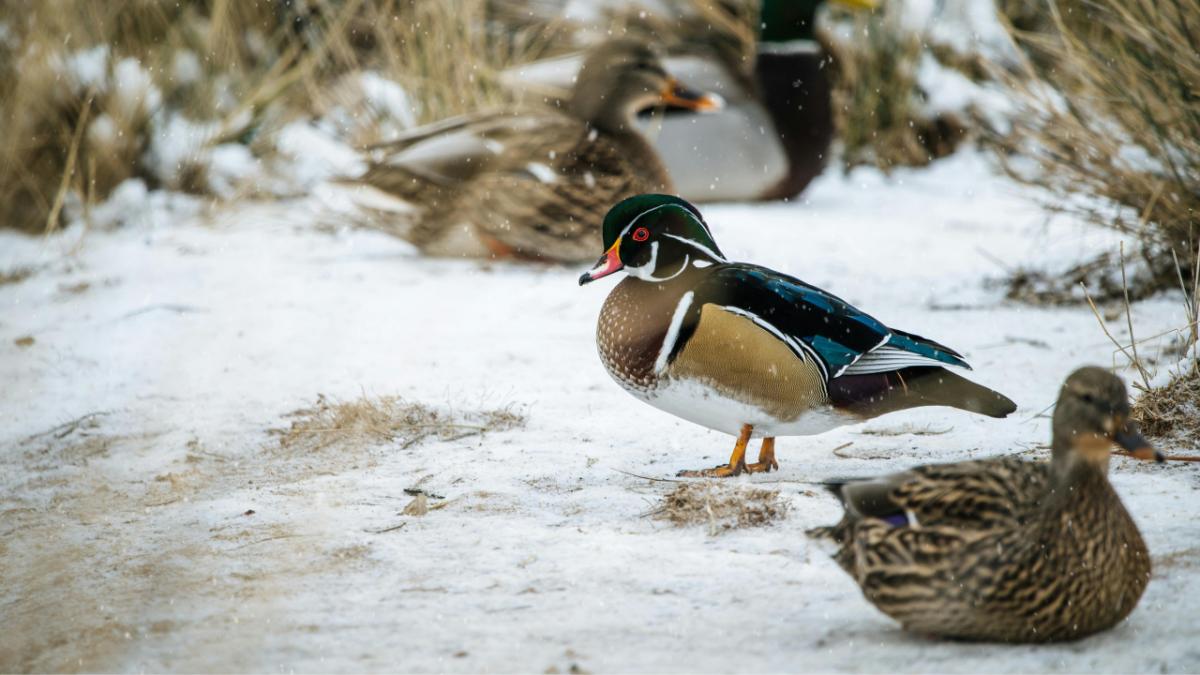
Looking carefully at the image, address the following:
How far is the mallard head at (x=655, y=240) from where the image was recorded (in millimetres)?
3582

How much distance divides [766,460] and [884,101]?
17.6ft

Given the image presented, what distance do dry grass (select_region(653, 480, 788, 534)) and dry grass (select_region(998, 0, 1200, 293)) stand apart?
1.79 meters

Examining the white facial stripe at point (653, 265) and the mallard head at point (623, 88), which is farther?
the mallard head at point (623, 88)

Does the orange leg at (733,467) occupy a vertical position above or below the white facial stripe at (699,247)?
below

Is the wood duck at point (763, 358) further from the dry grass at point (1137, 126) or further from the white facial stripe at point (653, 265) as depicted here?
the dry grass at point (1137, 126)

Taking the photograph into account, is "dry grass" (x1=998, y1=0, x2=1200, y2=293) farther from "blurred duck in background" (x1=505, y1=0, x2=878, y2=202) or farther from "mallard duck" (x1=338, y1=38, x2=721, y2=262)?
"blurred duck in background" (x1=505, y1=0, x2=878, y2=202)

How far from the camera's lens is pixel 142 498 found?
3.63 m

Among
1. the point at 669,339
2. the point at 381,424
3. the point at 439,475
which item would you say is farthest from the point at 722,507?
the point at 381,424

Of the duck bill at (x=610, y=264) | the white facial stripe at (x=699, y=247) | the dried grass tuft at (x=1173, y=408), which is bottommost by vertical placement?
the dried grass tuft at (x=1173, y=408)

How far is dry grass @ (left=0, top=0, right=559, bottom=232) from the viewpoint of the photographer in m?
7.16

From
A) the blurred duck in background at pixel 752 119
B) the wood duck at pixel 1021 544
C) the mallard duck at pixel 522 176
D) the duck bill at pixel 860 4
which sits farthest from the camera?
the duck bill at pixel 860 4

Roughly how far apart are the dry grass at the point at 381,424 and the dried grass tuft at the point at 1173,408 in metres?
1.80

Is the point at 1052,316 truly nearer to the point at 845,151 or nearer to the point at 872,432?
the point at 872,432

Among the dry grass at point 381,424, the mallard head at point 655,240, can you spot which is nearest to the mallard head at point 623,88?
the dry grass at point 381,424
